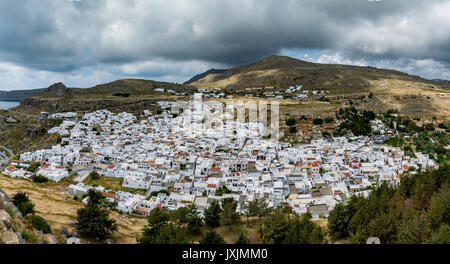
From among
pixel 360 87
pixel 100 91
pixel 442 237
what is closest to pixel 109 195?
pixel 442 237

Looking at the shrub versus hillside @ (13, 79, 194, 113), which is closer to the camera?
the shrub

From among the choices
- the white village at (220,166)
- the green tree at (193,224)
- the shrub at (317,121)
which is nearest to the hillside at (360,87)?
the shrub at (317,121)

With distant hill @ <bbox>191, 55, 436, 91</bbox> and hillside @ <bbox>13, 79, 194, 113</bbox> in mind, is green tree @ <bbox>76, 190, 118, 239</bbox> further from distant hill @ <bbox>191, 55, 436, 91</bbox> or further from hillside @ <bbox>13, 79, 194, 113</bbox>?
distant hill @ <bbox>191, 55, 436, 91</bbox>

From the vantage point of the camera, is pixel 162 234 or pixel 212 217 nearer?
pixel 162 234

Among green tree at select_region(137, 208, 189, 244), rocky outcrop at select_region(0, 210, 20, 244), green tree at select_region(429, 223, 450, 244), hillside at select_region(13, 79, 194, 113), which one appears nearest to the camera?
rocky outcrop at select_region(0, 210, 20, 244)

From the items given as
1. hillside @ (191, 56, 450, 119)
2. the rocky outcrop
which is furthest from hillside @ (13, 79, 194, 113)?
the rocky outcrop

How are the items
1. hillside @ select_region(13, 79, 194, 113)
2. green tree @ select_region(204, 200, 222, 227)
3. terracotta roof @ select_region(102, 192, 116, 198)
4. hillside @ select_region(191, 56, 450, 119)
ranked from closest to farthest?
green tree @ select_region(204, 200, 222, 227) < terracotta roof @ select_region(102, 192, 116, 198) < hillside @ select_region(191, 56, 450, 119) < hillside @ select_region(13, 79, 194, 113)

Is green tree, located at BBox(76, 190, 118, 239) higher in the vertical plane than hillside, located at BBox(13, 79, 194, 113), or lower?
lower

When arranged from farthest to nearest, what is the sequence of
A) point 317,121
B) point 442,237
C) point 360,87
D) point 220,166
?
point 360,87 < point 317,121 < point 220,166 < point 442,237

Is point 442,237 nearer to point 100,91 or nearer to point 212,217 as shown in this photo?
point 212,217
